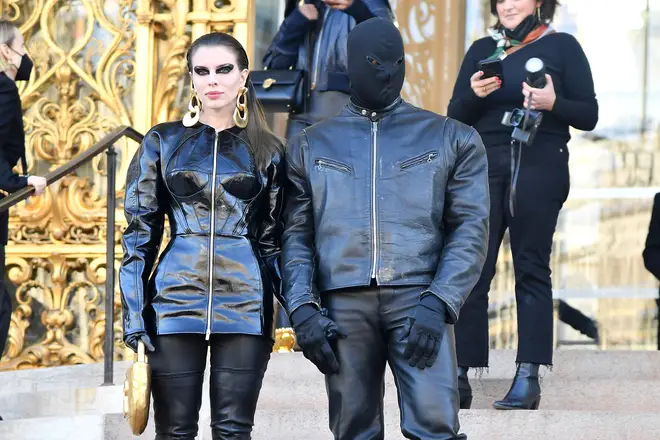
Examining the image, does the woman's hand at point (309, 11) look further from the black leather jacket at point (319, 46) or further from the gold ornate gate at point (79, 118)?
the gold ornate gate at point (79, 118)

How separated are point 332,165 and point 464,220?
17.9 inches

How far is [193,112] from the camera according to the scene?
496 centimetres

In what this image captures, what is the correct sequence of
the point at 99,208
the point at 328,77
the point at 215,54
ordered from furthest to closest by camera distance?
1. the point at 99,208
2. the point at 328,77
3. the point at 215,54

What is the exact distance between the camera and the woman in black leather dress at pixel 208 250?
4723 mm

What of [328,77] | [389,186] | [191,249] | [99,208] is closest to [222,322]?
[191,249]

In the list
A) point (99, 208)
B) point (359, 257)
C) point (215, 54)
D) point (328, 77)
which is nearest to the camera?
point (359, 257)

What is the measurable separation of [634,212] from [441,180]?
607 cm

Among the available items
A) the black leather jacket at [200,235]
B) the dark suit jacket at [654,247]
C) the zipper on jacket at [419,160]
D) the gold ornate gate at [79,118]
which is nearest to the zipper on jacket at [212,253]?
the black leather jacket at [200,235]

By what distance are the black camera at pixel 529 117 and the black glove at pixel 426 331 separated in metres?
2.09

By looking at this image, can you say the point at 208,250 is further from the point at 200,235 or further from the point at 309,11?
the point at 309,11

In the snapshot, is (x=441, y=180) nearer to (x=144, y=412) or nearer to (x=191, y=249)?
(x=191, y=249)

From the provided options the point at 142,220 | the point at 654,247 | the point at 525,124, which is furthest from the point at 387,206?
the point at 654,247

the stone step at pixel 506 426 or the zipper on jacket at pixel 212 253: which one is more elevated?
the zipper on jacket at pixel 212 253

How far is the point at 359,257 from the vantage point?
14.9 ft
